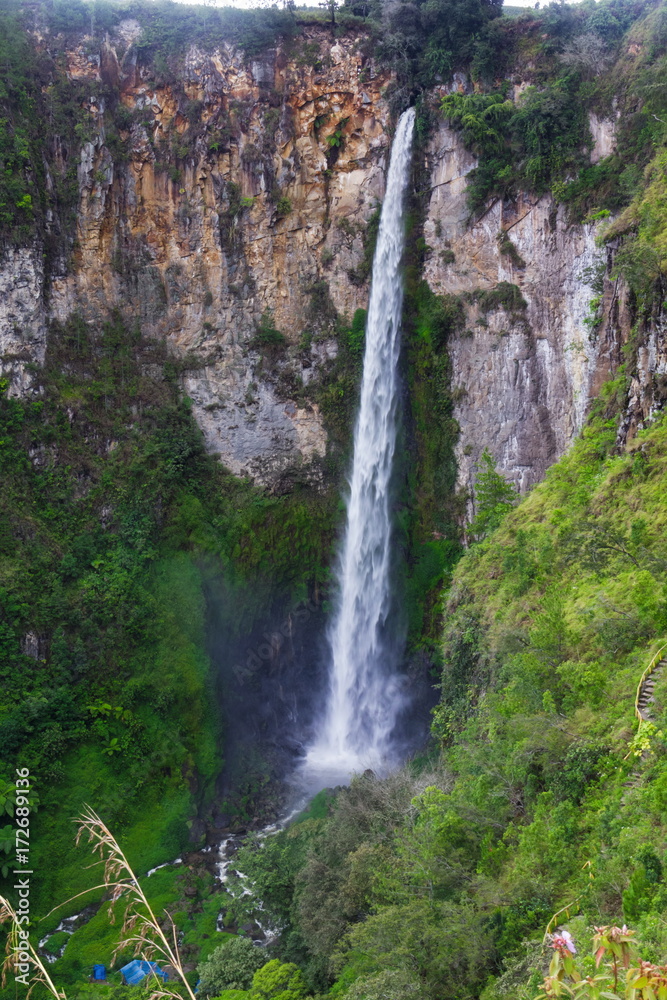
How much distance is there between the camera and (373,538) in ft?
68.3

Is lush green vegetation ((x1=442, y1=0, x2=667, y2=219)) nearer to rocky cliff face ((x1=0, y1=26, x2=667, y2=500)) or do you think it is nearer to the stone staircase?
rocky cliff face ((x1=0, y1=26, x2=667, y2=500))

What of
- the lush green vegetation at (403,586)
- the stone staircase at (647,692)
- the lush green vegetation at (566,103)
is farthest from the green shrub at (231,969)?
the lush green vegetation at (566,103)

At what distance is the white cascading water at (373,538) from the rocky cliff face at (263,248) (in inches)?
29.0

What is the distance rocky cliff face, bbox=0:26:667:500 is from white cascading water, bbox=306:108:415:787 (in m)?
0.74

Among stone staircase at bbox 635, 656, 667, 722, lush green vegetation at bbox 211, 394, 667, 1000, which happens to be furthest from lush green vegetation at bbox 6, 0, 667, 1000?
stone staircase at bbox 635, 656, 667, 722

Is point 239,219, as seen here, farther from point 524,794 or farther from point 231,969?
point 231,969

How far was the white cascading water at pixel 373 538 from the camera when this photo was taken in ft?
65.9

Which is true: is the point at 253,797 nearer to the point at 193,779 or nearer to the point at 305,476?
the point at 193,779

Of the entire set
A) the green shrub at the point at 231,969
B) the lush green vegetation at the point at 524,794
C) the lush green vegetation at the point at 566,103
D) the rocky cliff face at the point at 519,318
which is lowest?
the green shrub at the point at 231,969

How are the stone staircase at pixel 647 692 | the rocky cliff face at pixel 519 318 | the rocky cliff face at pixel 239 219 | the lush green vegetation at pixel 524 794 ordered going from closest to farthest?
the lush green vegetation at pixel 524 794
the stone staircase at pixel 647 692
the rocky cliff face at pixel 519 318
the rocky cliff face at pixel 239 219

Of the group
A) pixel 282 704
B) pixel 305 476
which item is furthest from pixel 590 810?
pixel 305 476

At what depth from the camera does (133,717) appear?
17.5 meters

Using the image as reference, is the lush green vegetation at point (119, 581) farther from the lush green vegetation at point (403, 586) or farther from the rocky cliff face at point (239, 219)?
the rocky cliff face at point (239, 219)

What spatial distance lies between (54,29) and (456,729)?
2101cm
